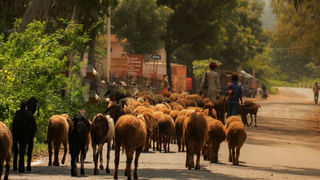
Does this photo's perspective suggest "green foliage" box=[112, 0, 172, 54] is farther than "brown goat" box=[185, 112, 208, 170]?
Yes

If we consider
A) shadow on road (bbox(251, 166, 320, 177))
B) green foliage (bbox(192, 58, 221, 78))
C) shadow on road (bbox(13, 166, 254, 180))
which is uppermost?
green foliage (bbox(192, 58, 221, 78))

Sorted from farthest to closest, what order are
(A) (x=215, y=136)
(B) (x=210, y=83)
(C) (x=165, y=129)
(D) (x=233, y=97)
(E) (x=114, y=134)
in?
(D) (x=233, y=97) → (B) (x=210, y=83) → (C) (x=165, y=129) → (A) (x=215, y=136) → (E) (x=114, y=134)

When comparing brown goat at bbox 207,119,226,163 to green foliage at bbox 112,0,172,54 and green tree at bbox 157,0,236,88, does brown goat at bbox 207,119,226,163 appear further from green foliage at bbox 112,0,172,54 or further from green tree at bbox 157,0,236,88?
green tree at bbox 157,0,236,88

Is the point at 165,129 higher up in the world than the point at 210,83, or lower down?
lower down

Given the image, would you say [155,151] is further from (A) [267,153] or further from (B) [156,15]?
(B) [156,15]

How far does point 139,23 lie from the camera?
172 feet

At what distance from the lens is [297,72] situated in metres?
160

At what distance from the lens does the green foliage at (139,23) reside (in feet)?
170

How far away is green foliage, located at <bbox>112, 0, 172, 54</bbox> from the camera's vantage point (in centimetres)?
5181

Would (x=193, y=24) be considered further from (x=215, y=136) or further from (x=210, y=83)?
(x=215, y=136)

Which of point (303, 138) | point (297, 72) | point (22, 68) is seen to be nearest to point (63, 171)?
point (22, 68)

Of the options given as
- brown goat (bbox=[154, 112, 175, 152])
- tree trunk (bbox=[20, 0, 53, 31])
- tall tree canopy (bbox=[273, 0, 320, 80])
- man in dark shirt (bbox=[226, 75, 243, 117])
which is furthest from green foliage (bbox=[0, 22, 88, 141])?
tall tree canopy (bbox=[273, 0, 320, 80])

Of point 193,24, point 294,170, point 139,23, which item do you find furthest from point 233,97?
point 193,24

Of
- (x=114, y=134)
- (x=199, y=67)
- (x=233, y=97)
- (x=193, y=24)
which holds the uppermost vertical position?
(x=193, y=24)
